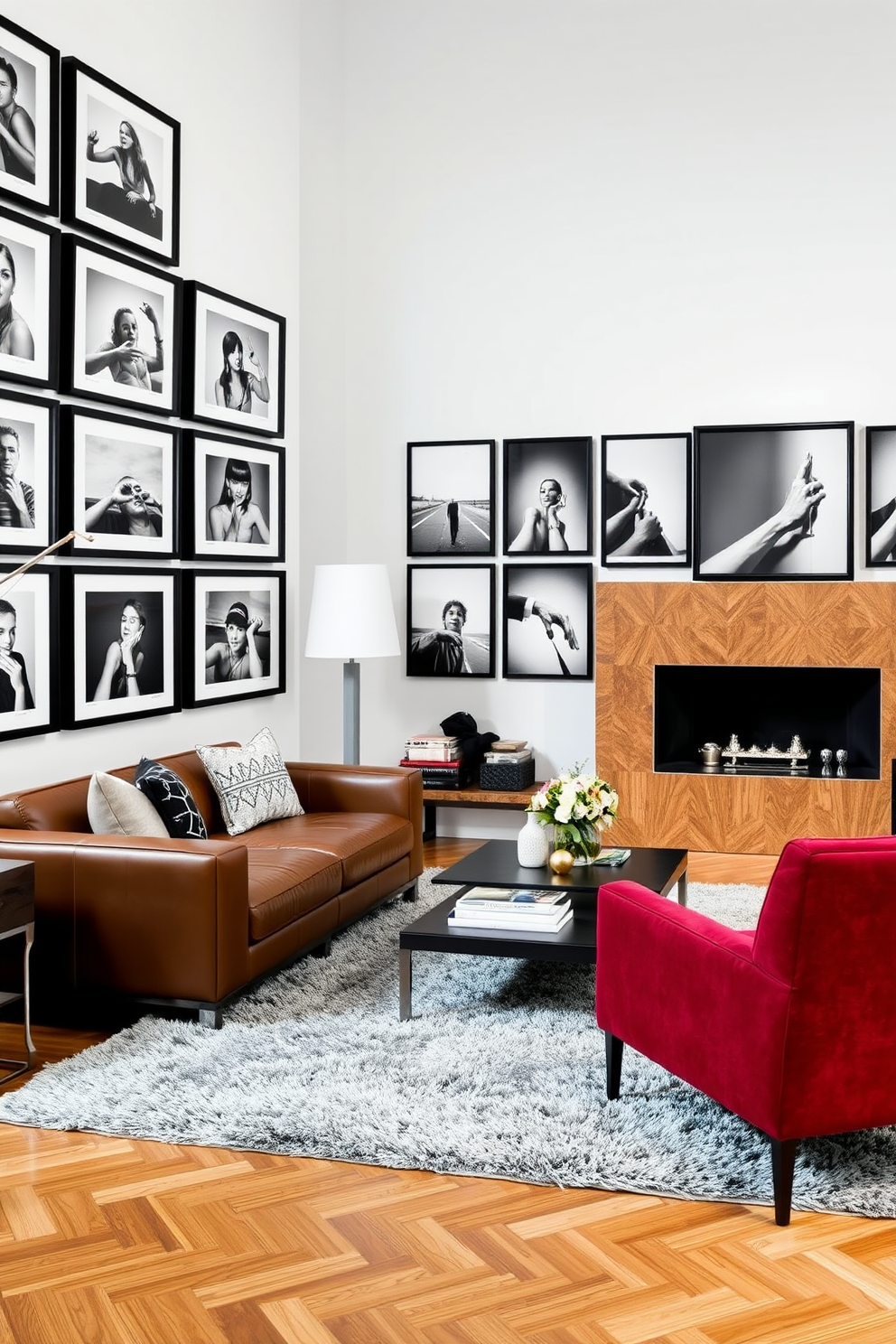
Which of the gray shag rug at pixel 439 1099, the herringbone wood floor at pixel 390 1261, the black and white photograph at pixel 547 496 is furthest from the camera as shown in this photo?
the black and white photograph at pixel 547 496

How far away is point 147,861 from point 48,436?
1.88m

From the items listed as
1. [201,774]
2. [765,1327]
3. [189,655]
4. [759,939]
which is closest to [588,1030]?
[759,939]

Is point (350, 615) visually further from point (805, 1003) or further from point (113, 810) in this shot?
point (805, 1003)

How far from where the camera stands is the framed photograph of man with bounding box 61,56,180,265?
197 inches

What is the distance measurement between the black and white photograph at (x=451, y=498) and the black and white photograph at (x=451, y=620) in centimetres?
14

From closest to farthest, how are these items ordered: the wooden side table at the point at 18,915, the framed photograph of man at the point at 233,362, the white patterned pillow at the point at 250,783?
the wooden side table at the point at 18,915 < the white patterned pillow at the point at 250,783 < the framed photograph of man at the point at 233,362

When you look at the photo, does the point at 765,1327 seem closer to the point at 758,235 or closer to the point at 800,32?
the point at 758,235

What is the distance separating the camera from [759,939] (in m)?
2.87

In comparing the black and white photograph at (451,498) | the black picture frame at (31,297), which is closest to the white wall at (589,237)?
the black and white photograph at (451,498)

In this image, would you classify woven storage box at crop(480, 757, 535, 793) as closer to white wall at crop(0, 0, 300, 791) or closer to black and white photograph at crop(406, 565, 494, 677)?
black and white photograph at crop(406, 565, 494, 677)

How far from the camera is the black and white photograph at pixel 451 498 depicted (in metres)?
7.65

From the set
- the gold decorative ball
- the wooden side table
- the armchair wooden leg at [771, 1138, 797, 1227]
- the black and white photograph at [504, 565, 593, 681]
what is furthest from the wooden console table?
the armchair wooden leg at [771, 1138, 797, 1227]

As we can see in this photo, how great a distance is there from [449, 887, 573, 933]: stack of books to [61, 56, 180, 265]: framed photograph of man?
3.13 metres

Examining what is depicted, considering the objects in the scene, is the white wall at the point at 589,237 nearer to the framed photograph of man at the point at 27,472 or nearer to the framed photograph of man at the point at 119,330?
the framed photograph of man at the point at 119,330
